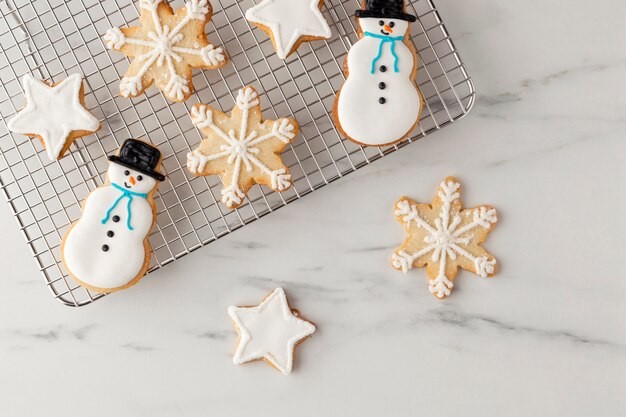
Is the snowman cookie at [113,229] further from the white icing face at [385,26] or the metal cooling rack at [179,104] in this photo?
the white icing face at [385,26]

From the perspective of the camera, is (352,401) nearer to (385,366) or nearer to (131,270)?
(385,366)

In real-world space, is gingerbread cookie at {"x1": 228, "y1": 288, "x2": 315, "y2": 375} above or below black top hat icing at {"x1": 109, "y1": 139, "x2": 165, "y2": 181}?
below

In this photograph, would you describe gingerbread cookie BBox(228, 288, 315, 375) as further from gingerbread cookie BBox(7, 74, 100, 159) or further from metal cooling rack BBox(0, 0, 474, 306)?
gingerbread cookie BBox(7, 74, 100, 159)

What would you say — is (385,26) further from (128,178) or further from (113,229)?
(113,229)

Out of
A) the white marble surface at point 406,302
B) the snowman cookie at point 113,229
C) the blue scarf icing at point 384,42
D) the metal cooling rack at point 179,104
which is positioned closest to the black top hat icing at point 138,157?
the snowman cookie at point 113,229

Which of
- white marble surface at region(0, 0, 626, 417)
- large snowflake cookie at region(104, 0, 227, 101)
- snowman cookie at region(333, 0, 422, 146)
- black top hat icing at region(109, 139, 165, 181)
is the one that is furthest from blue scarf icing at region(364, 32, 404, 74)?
black top hat icing at region(109, 139, 165, 181)
